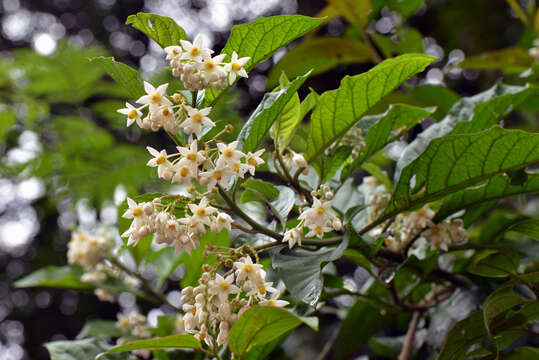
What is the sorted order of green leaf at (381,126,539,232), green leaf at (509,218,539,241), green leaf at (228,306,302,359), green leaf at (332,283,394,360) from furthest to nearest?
green leaf at (332,283,394,360) < green leaf at (509,218,539,241) < green leaf at (381,126,539,232) < green leaf at (228,306,302,359)

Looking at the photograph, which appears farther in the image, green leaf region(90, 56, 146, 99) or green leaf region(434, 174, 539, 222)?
green leaf region(434, 174, 539, 222)

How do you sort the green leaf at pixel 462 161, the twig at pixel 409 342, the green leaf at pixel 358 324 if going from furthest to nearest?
the green leaf at pixel 358 324 < the twig at pixel 409 342 < the green leaf at pixel 462 161

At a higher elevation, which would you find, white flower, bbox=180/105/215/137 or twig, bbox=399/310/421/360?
white flower, bbox=180/105/215/137

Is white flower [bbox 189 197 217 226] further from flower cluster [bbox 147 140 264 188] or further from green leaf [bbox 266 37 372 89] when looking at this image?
green leaf [bbox 266 37 372 89]

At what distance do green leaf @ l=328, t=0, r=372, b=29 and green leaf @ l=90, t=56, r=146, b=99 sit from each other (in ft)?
2.68

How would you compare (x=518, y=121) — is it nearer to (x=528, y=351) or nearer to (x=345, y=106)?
(x=528, y=351)

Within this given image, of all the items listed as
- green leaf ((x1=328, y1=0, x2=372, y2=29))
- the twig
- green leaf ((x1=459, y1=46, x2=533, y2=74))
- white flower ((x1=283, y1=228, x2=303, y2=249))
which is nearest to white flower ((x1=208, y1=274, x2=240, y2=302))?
white flower ((x1=283, y1=228, x2=303, y2=249))

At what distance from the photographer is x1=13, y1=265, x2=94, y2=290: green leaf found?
1271mm

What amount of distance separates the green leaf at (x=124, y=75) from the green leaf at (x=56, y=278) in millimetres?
806

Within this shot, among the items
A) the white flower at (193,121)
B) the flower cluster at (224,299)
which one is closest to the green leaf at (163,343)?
the flower cluster at (224,299)

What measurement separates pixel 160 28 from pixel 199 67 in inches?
4.0

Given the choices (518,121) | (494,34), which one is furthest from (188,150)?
(494,34)

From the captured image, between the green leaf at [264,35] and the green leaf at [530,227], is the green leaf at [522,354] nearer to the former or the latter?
the green leaf at [530,227]

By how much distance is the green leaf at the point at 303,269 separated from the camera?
0.58m
